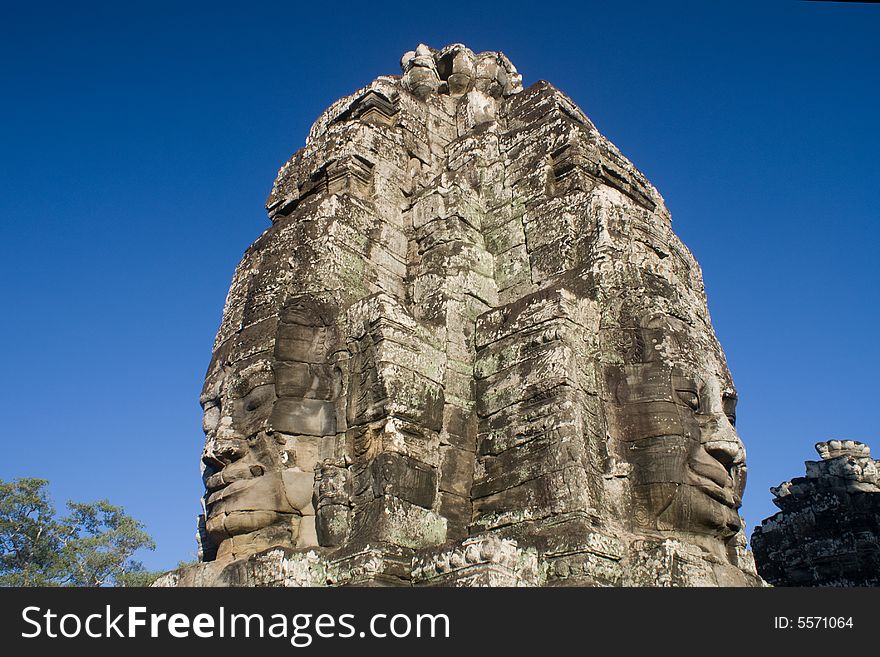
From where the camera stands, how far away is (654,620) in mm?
5223

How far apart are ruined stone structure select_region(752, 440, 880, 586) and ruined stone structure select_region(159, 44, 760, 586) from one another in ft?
21.2

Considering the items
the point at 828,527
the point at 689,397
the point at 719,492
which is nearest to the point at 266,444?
the point at 689,397

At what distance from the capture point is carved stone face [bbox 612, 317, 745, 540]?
23.0 feet

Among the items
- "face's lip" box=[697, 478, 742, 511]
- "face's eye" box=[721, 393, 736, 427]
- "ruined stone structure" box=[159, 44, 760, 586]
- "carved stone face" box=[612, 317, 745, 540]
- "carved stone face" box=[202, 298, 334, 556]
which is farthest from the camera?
"face's eye" box=[721, 393, 736, 427]

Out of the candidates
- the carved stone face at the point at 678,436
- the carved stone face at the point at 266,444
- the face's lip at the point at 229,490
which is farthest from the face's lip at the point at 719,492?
the face's lip at the point at 229,490

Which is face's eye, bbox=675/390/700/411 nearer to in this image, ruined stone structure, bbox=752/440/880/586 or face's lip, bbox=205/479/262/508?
face's lip, bbox=205/479/262/508

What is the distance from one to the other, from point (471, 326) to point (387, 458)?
2.19m

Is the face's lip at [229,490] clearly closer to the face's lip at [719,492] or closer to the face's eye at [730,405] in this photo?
the face's lip at [719,492]

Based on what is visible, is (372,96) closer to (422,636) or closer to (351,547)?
(351,547)

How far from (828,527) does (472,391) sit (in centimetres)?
899

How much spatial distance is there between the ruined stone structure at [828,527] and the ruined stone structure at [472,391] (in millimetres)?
6457

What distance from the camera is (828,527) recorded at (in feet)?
45.1

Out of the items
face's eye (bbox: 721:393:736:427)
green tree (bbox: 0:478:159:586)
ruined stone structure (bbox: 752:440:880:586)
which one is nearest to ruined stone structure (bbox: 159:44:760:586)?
face's eye (bbox: 721:393:736:427)

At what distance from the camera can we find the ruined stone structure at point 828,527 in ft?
43.0
